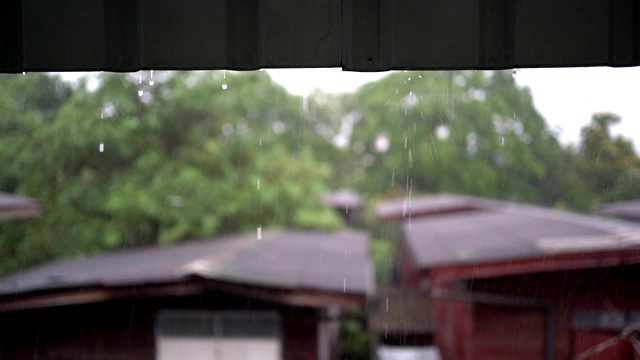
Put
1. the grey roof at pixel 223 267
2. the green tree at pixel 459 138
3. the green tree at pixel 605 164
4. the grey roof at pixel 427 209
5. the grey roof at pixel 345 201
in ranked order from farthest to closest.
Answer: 1. the grey roof at pixel 345 201
2. the green tree at pixel 459 138
3. the grey roof at pixel 427 209
4. the green tree at pixel 605 164
5. the grey roof at pixel 223 267

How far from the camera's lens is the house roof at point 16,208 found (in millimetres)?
4409

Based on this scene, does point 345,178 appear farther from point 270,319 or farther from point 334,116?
point 270,319

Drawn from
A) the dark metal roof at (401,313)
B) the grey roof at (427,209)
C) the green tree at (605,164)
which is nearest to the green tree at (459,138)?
the green tree at (605,164)

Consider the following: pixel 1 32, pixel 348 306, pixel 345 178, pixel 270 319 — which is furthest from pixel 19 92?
pixel 345 178

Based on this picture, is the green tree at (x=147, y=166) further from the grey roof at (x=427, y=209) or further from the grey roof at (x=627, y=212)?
the grey roof at (x=627, y=212)

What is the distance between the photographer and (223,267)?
4438 mm

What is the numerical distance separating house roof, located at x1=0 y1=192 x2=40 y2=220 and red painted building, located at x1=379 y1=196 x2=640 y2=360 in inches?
123

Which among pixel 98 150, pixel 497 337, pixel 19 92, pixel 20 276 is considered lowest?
pixel 497 337

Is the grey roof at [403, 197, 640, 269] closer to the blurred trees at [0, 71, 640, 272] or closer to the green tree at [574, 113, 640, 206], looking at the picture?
the blurred trees at [0, 71, 640, 272]

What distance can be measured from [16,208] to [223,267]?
1604 mm

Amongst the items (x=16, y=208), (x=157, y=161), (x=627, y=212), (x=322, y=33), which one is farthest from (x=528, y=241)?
(x=157, y=161)

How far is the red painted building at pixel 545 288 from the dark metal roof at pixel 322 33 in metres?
3.06

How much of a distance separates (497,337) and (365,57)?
4.57 meters

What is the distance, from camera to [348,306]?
4.29 metres
